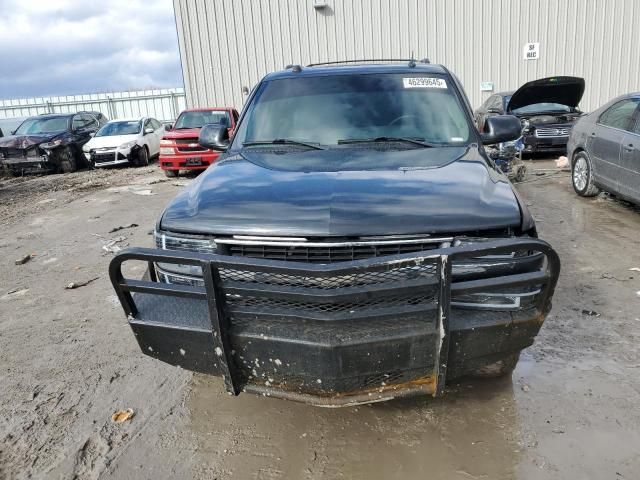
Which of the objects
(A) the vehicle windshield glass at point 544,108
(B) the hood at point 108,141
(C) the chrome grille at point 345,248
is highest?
(C) the chrome grille at point 345,248

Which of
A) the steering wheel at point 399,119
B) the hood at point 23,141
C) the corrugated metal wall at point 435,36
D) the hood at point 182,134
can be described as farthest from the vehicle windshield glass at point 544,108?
the hood at point 23,141

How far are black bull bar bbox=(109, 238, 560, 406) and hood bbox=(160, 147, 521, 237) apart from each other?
0.22 meters

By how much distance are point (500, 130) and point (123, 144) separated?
12.5 meters

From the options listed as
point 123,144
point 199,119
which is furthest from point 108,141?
point 199,119

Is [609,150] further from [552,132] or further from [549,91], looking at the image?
[552,132]

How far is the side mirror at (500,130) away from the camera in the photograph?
359 centimetres

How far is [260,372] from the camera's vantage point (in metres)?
2.24

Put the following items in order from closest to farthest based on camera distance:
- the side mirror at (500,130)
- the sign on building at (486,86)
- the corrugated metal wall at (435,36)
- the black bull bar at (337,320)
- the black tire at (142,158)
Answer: the black bull bar at (337,320) → the side mirror at (500,130) → the black tire at (142,158) → the corrugated metal wall at (435,36) → the sign on building at (486,86)

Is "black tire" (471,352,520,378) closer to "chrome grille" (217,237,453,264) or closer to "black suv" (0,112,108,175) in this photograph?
"chrome grille" (217,237,453,264)

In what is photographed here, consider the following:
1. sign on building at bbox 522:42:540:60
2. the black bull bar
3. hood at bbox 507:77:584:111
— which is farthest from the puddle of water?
sign on building at bbox 522:42:540:60

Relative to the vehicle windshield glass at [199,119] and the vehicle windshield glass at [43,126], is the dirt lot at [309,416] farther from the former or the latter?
the vehicle windshield glass at [43,126]

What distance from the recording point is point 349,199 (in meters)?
2.34

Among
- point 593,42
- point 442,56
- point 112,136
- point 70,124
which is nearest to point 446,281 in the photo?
point 112,136

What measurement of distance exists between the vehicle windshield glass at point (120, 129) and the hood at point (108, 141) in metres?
0.31
